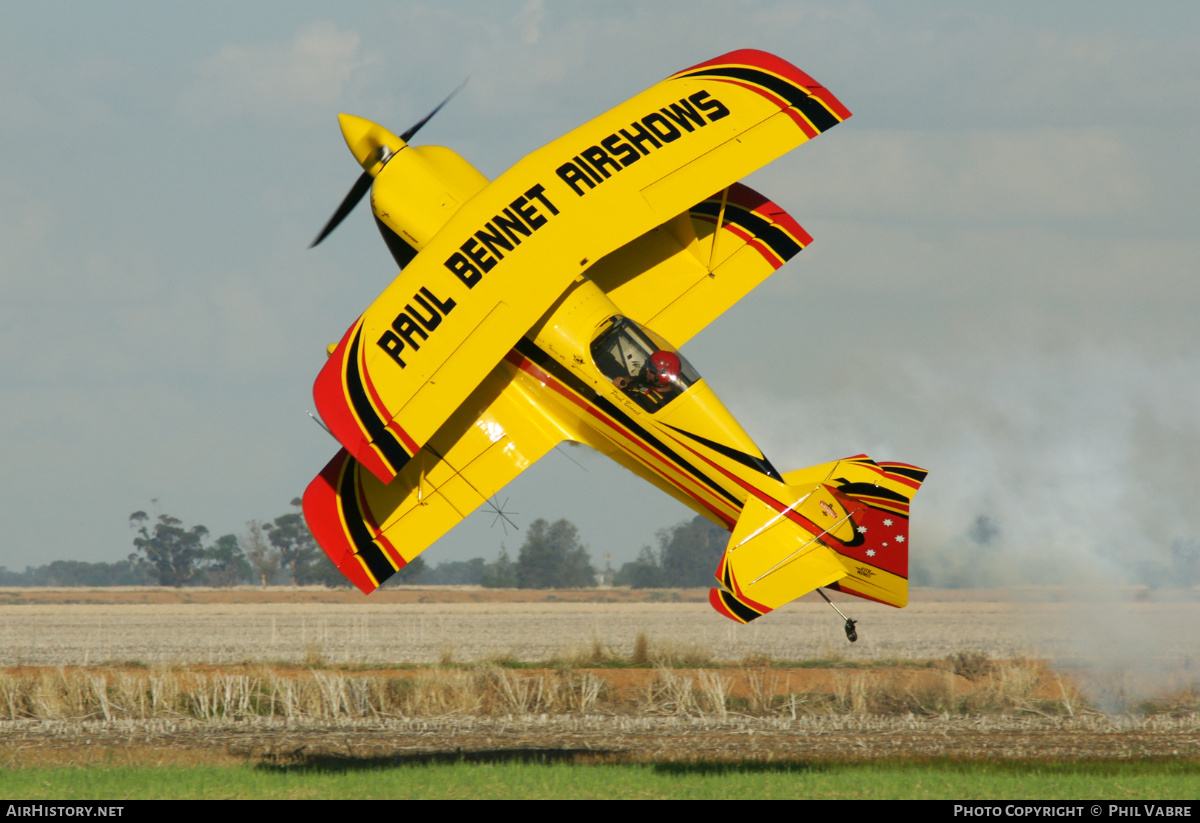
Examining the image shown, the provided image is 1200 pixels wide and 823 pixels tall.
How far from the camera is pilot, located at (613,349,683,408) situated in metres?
12.6

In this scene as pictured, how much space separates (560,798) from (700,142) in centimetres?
828

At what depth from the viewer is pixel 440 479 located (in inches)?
564

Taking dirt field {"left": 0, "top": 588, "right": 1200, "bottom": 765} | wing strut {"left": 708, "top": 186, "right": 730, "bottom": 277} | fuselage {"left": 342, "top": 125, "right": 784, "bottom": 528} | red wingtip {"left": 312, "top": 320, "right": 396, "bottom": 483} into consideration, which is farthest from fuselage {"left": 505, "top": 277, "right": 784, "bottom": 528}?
dirt field {"left": 0, "top": 588, "right": 1200, "bottom": 765}

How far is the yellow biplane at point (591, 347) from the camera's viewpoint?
39.7 ft

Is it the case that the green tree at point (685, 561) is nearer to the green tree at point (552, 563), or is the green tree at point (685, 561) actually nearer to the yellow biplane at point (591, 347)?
the green tree at point (552, 563)

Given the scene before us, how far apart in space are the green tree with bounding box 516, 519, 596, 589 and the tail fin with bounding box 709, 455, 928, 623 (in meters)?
89.3

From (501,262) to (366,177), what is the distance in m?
4.24

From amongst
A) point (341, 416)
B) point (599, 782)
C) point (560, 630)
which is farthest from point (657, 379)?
point (560, 630)

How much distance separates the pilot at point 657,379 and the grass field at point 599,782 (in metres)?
4.65

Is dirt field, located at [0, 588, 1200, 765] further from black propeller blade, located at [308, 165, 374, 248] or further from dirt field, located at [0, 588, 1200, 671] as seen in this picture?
black propeller blade, located at [308, 165, 374, 248]

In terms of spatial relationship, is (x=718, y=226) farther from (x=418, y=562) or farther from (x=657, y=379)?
(x=418, y=562)

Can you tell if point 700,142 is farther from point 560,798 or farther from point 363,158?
point 560,798
